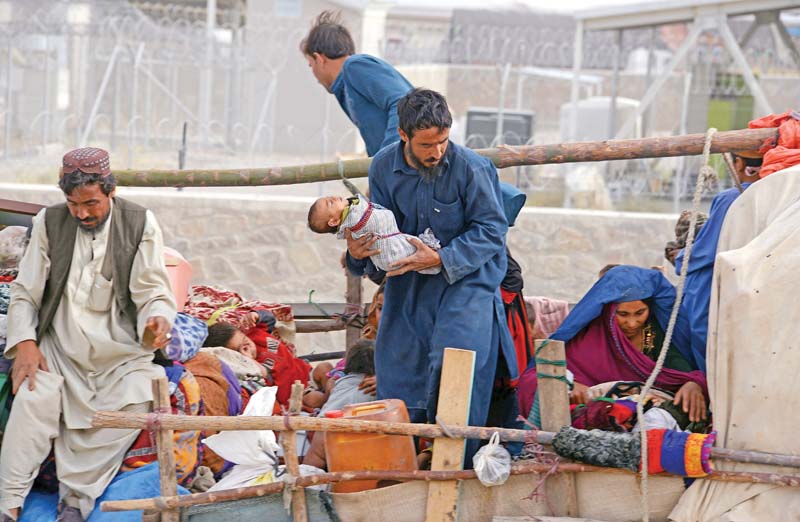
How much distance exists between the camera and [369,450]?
3.70 metres

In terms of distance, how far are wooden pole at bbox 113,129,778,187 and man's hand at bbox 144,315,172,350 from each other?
54.2 inches

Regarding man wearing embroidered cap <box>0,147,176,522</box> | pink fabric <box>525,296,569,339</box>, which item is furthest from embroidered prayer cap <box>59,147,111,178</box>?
pink fabric <box>525,296,569,339</box>

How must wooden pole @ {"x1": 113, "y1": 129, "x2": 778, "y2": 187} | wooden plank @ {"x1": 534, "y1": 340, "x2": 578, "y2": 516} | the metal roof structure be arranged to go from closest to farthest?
wooden plank @ {"x1": 534, "y1": 340, "x2": 578, "y2": 516}
wooden pole @ {"x1": 113, "y1": 129, "x2": 778, "y2": 187}
the metal roof structure

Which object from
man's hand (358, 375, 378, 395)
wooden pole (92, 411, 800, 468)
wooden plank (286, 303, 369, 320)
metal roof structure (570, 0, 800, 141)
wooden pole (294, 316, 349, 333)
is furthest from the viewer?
metal roof structure (570, 0, 800, 141)

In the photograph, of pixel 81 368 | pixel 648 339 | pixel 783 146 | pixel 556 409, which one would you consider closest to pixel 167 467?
pixel 81 368

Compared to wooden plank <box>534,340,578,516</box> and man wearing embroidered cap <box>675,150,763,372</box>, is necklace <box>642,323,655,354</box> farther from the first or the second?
wooden plank <box>534,340,578,516</box>

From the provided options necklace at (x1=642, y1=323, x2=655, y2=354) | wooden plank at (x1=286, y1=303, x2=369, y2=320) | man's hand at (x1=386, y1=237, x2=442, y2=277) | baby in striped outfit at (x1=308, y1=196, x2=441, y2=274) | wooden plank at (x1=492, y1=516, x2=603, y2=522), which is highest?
baby in striped outfit at (x1=308, y1=196, x2=441, y2=274)

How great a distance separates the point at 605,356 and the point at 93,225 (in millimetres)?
2038

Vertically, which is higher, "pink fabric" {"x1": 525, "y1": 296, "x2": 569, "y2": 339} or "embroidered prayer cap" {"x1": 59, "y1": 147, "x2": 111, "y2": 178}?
"embroidered prayer cap" {"x1": 59, "y1": 147, "x2": 111, "y2": 178}

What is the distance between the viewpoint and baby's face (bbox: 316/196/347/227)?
3.79 meters

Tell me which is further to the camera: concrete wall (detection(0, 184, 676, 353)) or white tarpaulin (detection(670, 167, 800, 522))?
concrete wall (detection(0, 184, 676, 353))

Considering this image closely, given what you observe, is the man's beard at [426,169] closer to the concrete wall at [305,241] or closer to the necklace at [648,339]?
the necklace at [648,339]

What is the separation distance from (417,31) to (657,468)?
23828 mm

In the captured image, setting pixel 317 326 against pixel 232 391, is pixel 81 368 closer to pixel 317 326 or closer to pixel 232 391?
pixel 232 391
